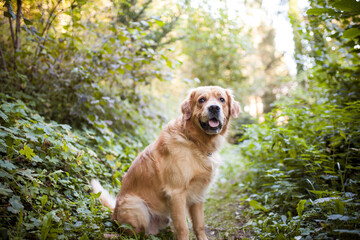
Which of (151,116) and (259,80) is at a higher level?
(259,80)

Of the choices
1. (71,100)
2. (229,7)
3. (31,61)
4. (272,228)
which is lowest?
(272,228)

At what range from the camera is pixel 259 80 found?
46.7ft

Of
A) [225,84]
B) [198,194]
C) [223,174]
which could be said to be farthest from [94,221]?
[225,84]

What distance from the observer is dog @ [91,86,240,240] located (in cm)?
246

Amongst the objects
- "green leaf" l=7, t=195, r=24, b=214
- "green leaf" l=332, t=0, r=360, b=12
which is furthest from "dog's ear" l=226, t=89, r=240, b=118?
"green leaf" l=7, t=195, r=24, b=214

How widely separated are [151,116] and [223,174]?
104 inches

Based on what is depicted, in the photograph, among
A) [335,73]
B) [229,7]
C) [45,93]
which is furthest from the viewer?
[229,7]

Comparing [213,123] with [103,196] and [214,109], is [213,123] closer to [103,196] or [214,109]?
[214,109]

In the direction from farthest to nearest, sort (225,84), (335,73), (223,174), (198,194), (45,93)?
(225,84)
(223,174)
(45,93)
(335,73)
(198,194)

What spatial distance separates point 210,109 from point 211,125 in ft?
0.64

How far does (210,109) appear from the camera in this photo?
276cm

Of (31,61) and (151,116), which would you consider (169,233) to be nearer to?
(151,116)

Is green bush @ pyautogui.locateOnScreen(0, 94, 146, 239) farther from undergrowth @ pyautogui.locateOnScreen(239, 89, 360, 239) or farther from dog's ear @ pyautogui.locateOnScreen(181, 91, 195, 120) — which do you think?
undergrowth @ pyautogui.locateOnScreen(239, 89, 360, 239)

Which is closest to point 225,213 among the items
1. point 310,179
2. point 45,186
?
point 310,179
